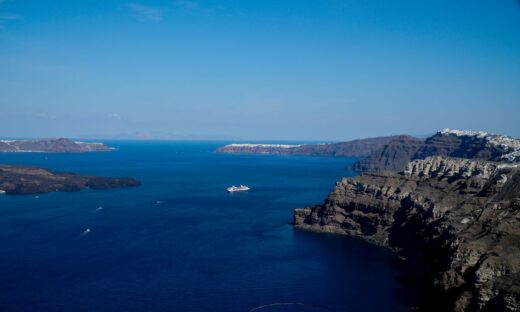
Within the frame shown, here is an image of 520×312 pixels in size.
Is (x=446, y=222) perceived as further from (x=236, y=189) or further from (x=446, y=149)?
(x=446, y=149)

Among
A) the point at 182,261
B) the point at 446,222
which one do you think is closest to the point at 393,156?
the point at 446,222

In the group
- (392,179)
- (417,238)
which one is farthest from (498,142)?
(417,238)

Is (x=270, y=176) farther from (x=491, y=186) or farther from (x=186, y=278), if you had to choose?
(x=186, y=278)

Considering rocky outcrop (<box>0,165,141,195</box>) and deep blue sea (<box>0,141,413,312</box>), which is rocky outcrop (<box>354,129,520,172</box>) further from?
rocky outcrop (<box>0,165,141,195</box>)

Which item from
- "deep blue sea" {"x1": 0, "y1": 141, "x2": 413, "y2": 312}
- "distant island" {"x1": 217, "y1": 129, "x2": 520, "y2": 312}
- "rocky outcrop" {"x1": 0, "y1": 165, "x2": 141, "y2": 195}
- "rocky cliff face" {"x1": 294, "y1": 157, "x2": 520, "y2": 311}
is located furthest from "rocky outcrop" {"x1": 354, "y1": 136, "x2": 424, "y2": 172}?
"rocky cliff face" {"x1": 294, "y1": 157, "x2": 520, "y2": 311}

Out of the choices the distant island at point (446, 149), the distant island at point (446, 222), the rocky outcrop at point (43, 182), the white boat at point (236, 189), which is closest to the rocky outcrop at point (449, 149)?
the distant island at point (446, 149)
